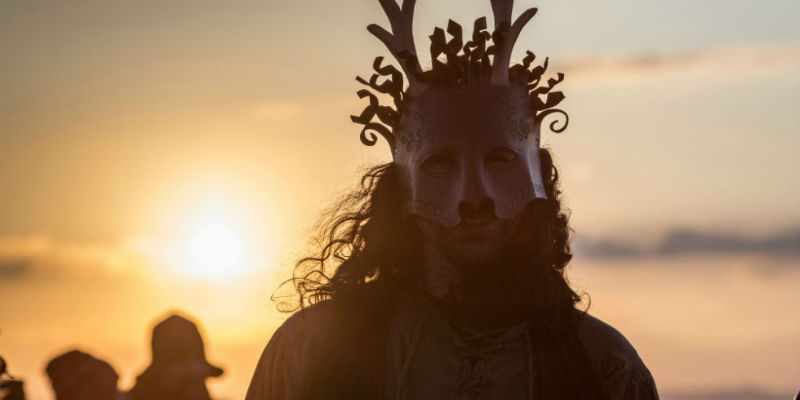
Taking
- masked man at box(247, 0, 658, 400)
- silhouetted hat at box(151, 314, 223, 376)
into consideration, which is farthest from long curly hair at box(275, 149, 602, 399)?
silhouetted hat at box(151, 314, 223, 376)

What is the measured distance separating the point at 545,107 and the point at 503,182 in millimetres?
945

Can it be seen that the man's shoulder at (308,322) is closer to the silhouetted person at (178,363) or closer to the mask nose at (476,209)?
the mask nose at (476,209)

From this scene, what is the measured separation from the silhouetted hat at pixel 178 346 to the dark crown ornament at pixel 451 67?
3.97 meters

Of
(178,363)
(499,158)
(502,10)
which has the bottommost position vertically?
(178,363)

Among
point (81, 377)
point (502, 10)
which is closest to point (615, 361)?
point (502, 10)

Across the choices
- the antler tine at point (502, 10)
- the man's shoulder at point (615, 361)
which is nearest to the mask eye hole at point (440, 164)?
the antler tine at point (502, 10)


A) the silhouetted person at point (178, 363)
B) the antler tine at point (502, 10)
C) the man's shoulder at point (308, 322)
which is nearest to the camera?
the silhouetted person at point (178, 363)

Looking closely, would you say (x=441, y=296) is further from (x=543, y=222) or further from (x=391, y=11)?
(x=391, y=11)

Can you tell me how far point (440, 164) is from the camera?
1544 cm

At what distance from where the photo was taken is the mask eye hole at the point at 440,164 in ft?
50.5

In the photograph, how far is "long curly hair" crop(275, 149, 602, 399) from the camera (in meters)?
15.1

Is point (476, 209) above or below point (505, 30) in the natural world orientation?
below

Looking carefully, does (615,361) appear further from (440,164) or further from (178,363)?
(178,363)

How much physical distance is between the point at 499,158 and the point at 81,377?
3.25m
